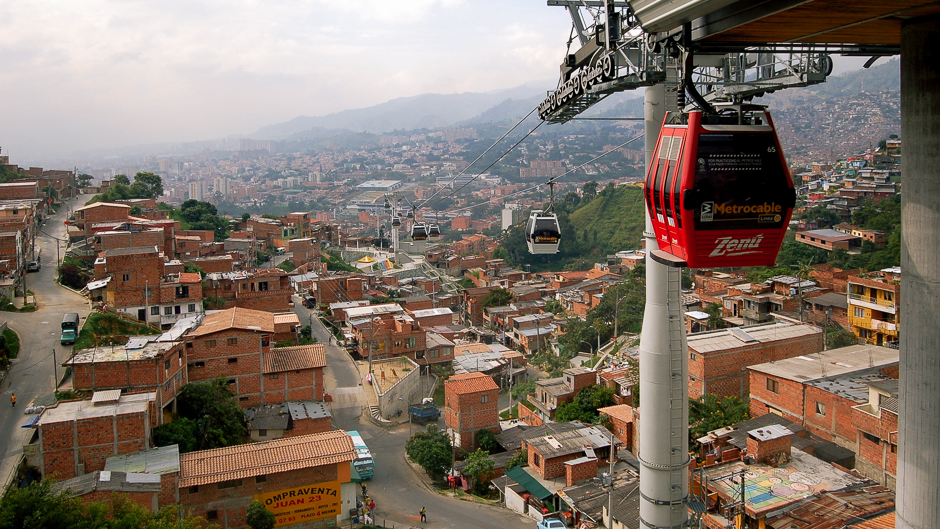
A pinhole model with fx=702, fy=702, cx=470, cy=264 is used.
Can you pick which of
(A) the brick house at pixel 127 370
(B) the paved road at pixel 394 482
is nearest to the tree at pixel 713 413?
(B) the paved road at pixel 394 482

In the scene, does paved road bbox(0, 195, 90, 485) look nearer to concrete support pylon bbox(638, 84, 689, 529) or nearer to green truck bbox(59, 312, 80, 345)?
green truck bbox(59, 312, 80, 345)

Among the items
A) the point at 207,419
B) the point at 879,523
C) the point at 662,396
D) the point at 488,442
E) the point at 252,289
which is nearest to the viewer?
the point at 662,396

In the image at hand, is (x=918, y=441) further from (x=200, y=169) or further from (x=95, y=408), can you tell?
(x=200, y=169)

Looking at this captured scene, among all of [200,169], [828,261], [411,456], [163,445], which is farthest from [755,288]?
[200,169]

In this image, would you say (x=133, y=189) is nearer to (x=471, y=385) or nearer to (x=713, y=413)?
(x=471, y=385)

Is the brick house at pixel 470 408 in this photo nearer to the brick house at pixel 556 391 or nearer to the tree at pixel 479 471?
the brick house at pixel 556 391

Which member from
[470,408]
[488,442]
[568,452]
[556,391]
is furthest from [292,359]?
[568,452]
